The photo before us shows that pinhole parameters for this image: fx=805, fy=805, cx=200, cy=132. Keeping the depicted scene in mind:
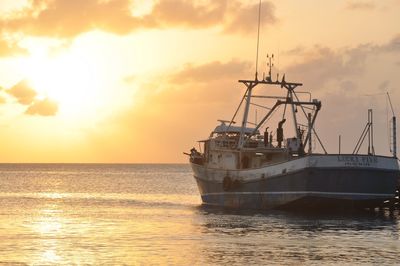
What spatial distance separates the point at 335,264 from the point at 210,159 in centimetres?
3484

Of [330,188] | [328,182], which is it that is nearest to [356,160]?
[328,182]

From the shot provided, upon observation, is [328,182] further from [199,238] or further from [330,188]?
[199,238]

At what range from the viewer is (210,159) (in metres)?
68.5

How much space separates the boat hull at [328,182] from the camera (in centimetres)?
5497

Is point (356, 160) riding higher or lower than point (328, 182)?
higher

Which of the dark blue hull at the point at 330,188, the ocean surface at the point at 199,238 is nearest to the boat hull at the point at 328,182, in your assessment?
the dark blue hull at the point at 330,188

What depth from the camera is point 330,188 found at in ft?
182

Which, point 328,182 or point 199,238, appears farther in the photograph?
point 328,182

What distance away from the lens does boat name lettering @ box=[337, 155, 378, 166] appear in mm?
54938

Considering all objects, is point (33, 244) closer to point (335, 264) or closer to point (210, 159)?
point (335, 264)

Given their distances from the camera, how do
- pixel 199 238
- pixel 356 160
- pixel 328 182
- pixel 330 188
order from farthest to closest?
pixel 330 188, pixel 328 182, pixel 356 160, pixel 199 238

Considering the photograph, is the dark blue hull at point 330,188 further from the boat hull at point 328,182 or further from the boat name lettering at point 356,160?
the boat name lettering at point 356,160

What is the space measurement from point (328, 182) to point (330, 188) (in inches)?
21.5

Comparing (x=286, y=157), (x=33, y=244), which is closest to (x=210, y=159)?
(x=286, y=157)
